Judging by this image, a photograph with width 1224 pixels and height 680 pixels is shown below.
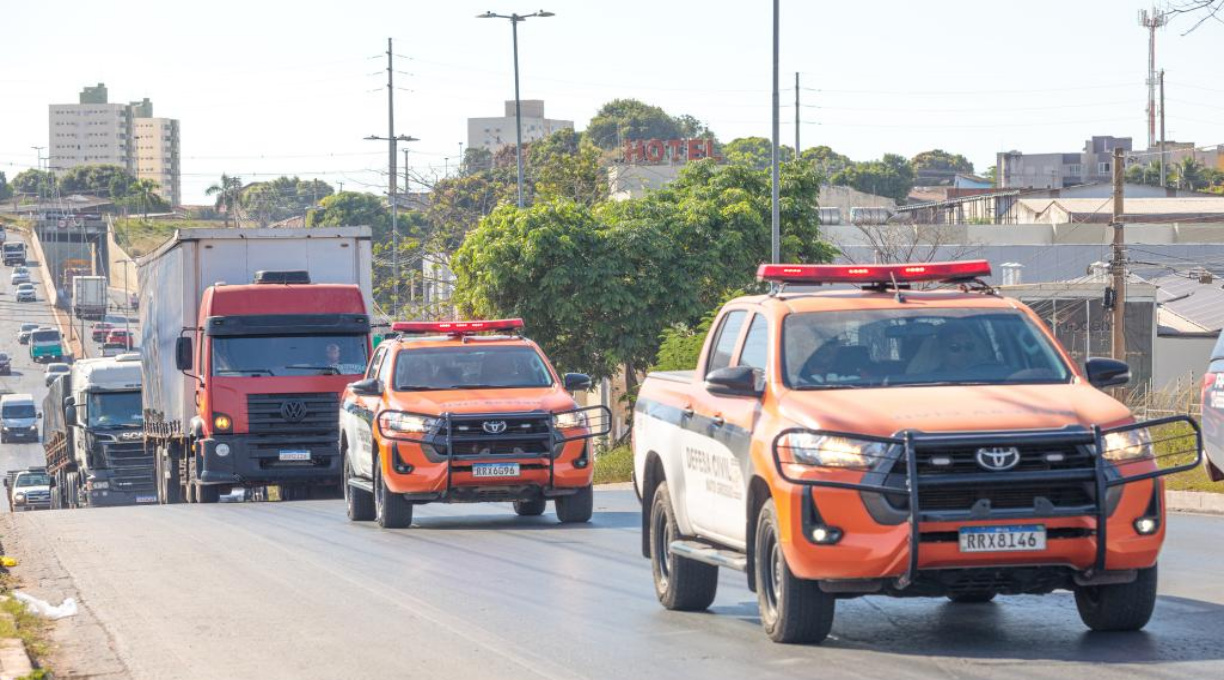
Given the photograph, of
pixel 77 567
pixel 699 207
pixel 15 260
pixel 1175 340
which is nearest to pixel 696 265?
pixel 699 207

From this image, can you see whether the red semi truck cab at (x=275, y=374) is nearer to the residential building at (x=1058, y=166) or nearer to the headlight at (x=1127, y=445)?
the headlight at (x=1127, y=445)

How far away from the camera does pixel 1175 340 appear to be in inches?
2291

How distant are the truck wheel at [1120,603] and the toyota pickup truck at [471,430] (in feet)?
30.9

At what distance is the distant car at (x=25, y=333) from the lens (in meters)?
126

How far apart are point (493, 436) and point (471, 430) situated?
0.73 feet

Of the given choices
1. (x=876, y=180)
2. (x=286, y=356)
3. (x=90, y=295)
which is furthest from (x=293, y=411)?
(x=876, y=180)

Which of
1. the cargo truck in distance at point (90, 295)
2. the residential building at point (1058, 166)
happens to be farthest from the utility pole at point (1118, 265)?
the residential building at point (1058, 166)

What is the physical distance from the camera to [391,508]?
18.9 meters

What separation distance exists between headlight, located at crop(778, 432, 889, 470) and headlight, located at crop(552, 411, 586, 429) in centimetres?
976

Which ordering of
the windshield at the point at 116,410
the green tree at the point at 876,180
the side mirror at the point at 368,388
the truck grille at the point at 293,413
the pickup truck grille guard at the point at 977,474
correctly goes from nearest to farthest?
the pickup truck grille guard at the point at 977,474, the side mirror at the point at 368,388, the truck grille at the point at 293,413, the windshield at the point at 116,410, the green tree at the point at 876,180

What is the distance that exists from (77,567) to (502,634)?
238 inches

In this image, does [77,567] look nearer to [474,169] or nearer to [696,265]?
[696,265]

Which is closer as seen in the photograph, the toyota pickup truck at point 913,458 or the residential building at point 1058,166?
the toyota pickup truck at point 913,458

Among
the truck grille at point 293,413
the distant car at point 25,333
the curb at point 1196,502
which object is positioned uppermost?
the truck grille at point 293,413
